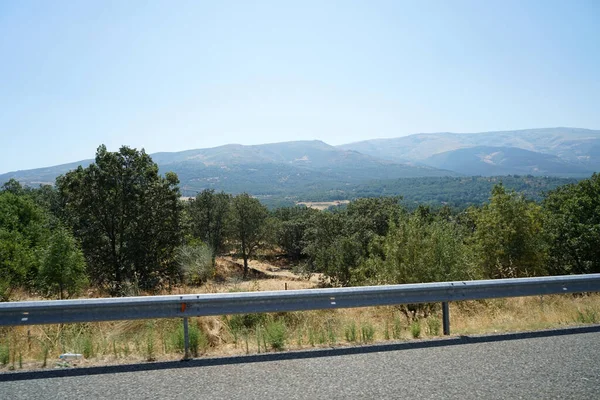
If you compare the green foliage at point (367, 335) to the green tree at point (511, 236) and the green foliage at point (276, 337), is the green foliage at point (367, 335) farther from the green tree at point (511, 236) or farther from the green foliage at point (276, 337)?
the green tree at point (511, 236)

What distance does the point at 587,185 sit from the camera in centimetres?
2850

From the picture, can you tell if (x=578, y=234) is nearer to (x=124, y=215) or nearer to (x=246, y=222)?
(x=124, y=215)

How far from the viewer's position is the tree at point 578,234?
979 inches

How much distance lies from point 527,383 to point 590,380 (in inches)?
24.7

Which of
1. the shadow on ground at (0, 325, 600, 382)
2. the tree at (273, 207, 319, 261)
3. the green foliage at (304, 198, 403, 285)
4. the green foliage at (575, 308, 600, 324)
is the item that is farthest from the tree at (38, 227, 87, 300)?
the tree at (273, 207, 319, 261)

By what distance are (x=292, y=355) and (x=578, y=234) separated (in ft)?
92.4

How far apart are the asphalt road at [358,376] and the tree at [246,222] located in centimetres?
5343

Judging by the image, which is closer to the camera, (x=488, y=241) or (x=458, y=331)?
(x=458, y=331)

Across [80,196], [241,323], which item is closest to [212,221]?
[80,196]

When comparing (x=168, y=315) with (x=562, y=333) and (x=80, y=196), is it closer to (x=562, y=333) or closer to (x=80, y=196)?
(x=562, y=333)

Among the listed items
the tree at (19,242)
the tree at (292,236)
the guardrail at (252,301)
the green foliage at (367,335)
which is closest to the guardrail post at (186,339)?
the guardrail at (252,301)

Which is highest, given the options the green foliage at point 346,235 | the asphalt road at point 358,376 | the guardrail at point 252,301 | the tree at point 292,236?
the guardrail at point 252,301

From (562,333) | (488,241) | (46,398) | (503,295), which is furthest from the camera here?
(488,241)

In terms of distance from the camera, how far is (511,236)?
2077 cm
